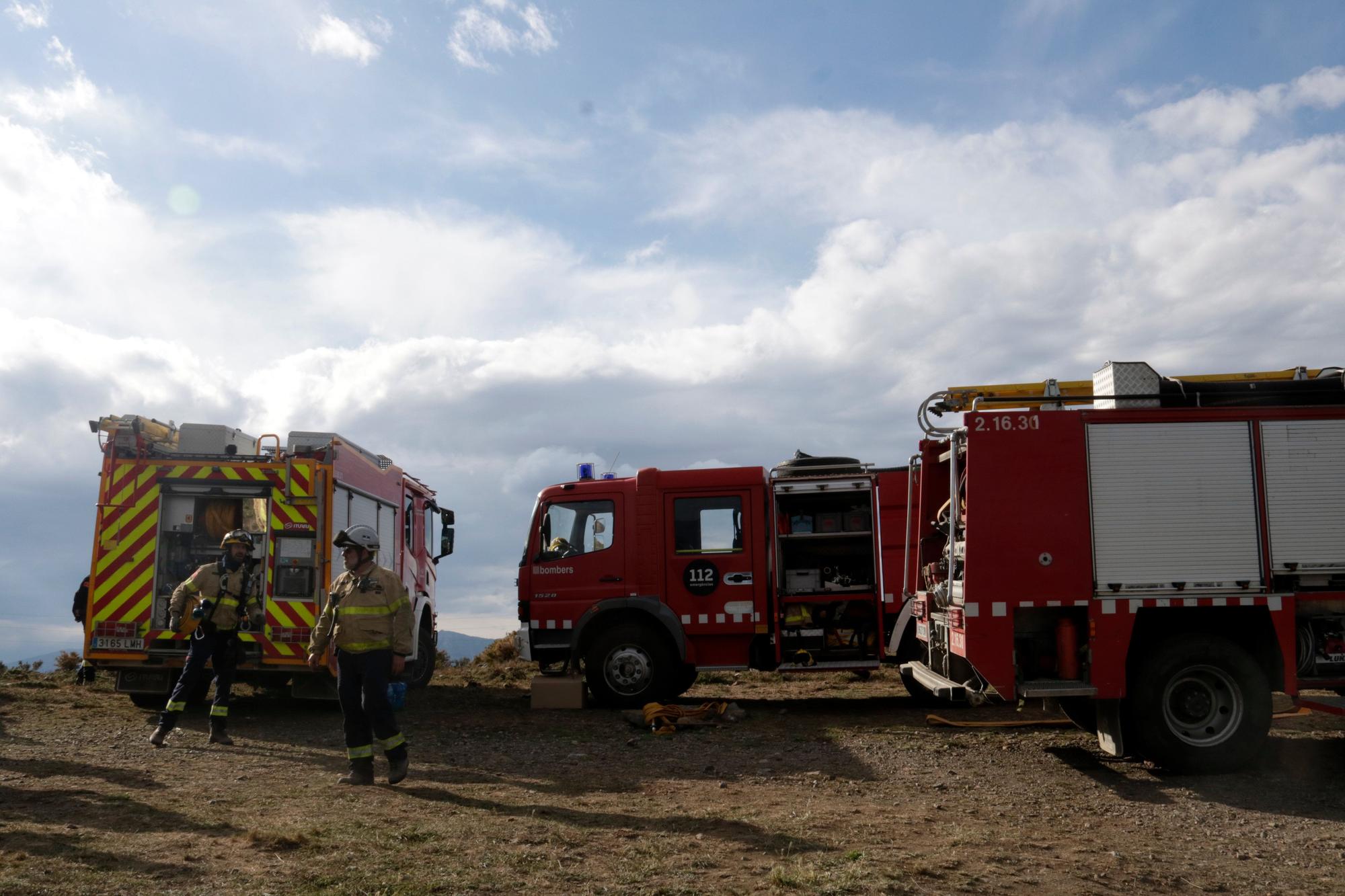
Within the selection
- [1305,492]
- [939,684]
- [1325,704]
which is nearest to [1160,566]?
[1305,492]

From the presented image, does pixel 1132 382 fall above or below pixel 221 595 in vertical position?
above

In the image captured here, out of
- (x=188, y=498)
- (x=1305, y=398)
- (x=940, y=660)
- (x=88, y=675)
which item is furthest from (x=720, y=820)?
(x=88, y=675)

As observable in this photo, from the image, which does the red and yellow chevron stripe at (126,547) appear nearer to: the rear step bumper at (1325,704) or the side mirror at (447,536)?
the side mirror at (447,536)

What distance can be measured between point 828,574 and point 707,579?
1.54 m

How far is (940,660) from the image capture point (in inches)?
367

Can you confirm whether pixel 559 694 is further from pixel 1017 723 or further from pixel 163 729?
pixel 1017 723

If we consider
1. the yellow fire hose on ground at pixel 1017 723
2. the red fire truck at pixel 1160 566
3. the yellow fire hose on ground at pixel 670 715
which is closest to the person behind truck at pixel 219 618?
the yellow fire hose on ground at pixel 670 715

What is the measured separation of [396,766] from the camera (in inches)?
297

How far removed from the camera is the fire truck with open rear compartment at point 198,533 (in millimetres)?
11039

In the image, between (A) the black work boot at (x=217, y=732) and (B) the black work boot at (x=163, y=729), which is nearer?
(B) the black work boot at (x=163, y=729)

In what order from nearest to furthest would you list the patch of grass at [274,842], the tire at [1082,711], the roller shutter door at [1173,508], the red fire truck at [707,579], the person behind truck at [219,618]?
the patch of grass at [274,842]
the roller shutter door at [1173,508]
the tire at [1082,711]
the person behind truck at [219,618]
the red fire truck at [707,579]

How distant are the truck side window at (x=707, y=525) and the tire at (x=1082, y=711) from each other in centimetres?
429

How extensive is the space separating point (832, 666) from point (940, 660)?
2.98 metres

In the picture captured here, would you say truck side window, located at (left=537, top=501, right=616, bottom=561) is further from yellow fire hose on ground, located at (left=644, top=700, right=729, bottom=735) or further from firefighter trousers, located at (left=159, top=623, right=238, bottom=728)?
firefighter trousers, located at (left=159, top=623, right=238, bottom=728)
